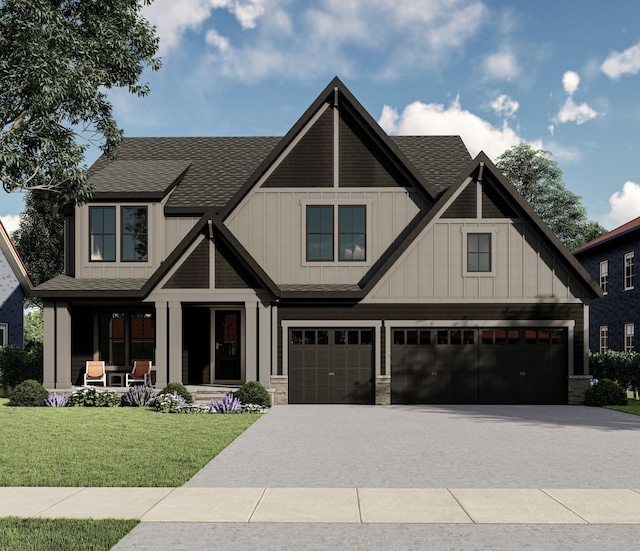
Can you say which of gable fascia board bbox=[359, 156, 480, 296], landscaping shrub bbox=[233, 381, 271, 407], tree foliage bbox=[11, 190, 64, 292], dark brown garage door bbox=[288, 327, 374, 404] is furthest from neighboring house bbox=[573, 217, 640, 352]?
tree foliage bbox=[11, 190, 64, 292]

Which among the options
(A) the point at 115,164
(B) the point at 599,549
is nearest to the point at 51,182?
(A) the point at 115,164

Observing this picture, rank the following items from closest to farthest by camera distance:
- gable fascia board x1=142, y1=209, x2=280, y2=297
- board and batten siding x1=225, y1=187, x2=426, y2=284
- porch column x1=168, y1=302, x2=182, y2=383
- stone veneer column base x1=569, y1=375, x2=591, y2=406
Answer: gable fascia board x1=142, y1=209, x2=280, y2=297
porch column x1=168, y1=302, x2=182, y2=383
stone veneer column base x1=569, y1=375, x2=591, y2=406
board and batten siding x1=225, y1=187, x2=426, y2=284

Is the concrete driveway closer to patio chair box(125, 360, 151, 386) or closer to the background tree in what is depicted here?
patio chair box(125, 360, 151, 386)

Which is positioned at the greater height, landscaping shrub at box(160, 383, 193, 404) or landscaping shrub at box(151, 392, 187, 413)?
landscaping shrub at box(160, 383, 193, 404)

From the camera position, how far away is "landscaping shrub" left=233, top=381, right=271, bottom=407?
20031mm

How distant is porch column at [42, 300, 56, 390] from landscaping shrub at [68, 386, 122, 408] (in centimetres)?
158

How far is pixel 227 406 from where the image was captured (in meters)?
19.2

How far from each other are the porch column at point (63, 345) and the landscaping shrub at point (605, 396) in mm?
18242

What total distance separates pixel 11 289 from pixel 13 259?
149cm

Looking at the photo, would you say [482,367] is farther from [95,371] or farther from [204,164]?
[204,164]

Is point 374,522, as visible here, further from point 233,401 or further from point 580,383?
point 580,383

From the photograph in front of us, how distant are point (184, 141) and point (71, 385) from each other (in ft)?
40.5

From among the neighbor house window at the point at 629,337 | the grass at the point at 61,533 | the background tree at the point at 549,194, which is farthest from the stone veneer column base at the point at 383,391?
the background tree at the point at 549,194

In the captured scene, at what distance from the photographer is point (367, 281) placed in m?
22.7
